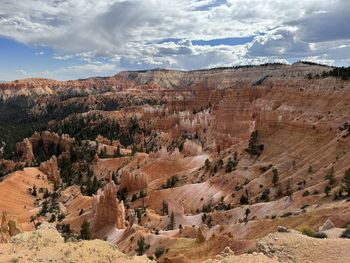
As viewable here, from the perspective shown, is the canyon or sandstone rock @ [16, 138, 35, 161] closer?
the canyon

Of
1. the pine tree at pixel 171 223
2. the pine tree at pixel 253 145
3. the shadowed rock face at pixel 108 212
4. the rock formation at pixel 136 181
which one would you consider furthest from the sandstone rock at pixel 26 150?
the pine tree at pixel 171 223

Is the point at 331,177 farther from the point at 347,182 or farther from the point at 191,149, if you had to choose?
the point at 191,149

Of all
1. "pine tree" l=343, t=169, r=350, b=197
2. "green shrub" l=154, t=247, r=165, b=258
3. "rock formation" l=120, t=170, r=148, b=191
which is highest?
"pine tree" l=343, t=169, r=350, b=197

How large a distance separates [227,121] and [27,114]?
5205 inches

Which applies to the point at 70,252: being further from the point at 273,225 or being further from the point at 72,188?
the point at 72,188

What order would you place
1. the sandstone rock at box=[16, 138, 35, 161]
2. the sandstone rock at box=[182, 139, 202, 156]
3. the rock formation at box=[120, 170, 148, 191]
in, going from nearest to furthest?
the rock formation at box=[120, 170, 148, 191] → the sandstone rock at box=[182, 139, 202, 156] → the sandstone rock at box=[16, 138, 35, 161]

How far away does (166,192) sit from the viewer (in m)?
53.3

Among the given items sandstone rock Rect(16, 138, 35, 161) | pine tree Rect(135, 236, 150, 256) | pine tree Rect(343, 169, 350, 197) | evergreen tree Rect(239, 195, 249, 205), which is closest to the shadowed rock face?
pine tree Rect(135, 236, 150, 256)

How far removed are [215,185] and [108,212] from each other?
13.7m

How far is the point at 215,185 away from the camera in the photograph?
163ft

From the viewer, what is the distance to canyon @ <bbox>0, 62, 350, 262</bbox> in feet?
75.8

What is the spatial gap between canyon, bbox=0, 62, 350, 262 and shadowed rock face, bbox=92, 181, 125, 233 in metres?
0.10

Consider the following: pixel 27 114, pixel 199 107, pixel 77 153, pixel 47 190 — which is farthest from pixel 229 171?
pixel 27 114

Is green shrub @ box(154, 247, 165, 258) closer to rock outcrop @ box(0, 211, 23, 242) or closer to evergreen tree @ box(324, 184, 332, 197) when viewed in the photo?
rock outcrop @ box(0, 211, 23, 242)
